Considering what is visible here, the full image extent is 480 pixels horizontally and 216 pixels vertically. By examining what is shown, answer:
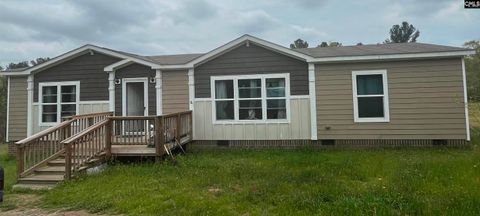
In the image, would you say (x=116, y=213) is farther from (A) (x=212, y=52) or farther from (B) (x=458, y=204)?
(A) (x=212, y=52)

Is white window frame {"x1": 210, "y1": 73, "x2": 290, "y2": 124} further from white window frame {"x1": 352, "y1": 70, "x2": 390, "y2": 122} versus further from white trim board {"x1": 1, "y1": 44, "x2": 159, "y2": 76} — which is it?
white trim board {"x1": 1, "y1": 44, "x2": 159, "y2": 76}

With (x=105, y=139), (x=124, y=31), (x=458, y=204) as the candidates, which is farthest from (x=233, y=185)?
(x=124, y=31)

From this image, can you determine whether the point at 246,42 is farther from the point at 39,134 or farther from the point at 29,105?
the point at 29,105

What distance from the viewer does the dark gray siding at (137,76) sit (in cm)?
1177

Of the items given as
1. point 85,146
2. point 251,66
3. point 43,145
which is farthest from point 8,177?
point 251,66

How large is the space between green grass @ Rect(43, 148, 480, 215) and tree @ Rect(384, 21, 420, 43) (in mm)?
44680

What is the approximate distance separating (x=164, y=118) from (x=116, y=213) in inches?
165

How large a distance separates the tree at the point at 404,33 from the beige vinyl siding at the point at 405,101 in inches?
1668

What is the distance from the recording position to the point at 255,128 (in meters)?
11.2

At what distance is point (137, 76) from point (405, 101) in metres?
8.47

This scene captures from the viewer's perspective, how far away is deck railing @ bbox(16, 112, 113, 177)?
752cm

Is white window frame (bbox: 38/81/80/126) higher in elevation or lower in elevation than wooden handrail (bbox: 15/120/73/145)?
higher

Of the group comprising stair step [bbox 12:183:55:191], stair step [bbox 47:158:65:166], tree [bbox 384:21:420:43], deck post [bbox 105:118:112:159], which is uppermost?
tree [bbox 384:21:420:43]
